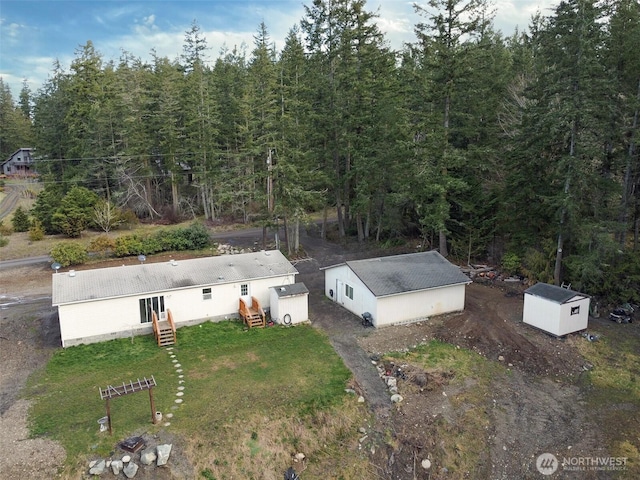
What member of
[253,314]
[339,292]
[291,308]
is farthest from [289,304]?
[339,292]

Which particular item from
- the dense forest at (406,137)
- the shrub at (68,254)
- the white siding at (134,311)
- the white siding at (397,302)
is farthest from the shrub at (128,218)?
the white siding at (397,302)

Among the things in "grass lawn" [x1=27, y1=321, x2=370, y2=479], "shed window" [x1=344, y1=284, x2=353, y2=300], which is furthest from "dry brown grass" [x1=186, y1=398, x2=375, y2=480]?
"shed window" [x1=344, y1=284, x2=353, y2=300]

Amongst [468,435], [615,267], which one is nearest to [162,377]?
[468,435]

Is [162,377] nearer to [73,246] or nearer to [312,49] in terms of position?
[73,246]

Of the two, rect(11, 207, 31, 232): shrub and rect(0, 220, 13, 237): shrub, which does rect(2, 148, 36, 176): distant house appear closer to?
rect(0, 220, 13, 237): shrub

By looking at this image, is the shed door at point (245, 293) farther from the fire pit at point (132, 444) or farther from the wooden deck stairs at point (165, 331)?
the fire pit at point (132, 444)

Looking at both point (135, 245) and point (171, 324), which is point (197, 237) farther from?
point (171, 324)
